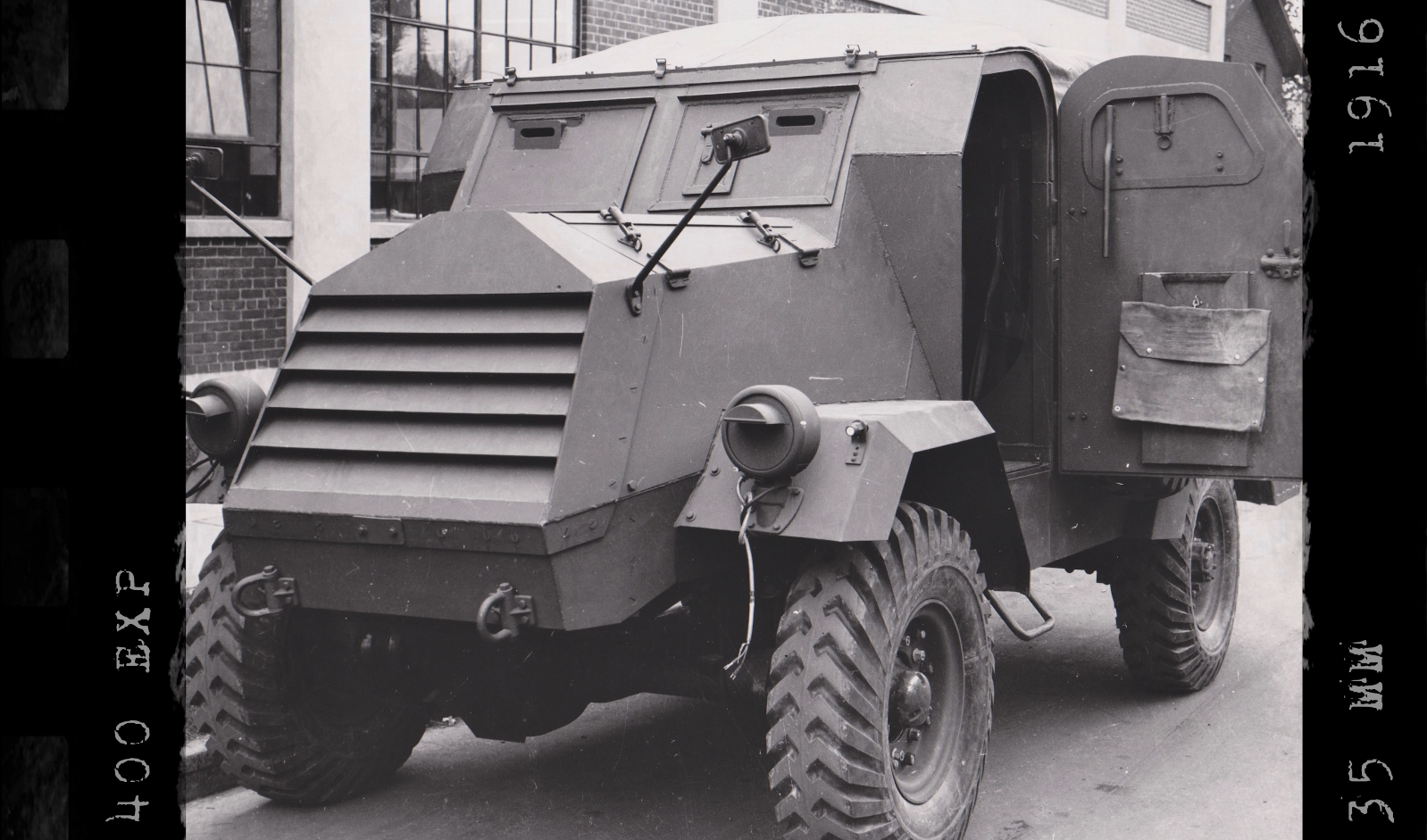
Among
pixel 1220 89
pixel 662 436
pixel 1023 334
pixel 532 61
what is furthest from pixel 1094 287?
pixel 532 61

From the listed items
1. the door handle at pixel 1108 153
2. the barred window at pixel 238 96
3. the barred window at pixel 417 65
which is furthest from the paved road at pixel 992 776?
the barred window at pixel 417 65

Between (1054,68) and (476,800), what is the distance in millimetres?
3537

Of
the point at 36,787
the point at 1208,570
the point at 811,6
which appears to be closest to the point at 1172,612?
the point at 1208,570

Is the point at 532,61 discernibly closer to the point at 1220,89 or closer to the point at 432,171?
the point at 432,171

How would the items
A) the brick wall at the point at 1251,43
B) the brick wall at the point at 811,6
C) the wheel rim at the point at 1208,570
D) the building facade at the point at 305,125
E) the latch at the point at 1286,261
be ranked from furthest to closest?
the brick wall at the point at 1251,43
the brick wall at the point at 811,6
the building facade at the point at 305,125
the wheel rim at the point at 1208,570
the latch at the point at 1286,261

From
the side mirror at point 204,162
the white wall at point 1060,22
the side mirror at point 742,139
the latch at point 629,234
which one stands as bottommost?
the latch at point 629,234

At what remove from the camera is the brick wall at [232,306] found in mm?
10492

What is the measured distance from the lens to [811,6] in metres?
16.1

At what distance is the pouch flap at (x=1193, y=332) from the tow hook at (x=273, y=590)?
3.21 meters

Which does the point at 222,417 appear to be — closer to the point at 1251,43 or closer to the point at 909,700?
the point at 909,700

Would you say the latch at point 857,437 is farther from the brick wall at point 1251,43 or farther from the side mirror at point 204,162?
the brick wall at point 1251,43

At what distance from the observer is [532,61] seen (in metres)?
13.1

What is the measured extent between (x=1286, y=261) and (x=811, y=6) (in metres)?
11.1

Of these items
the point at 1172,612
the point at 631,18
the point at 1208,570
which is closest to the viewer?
the point at 1172,612
